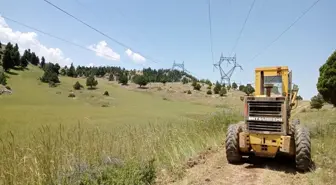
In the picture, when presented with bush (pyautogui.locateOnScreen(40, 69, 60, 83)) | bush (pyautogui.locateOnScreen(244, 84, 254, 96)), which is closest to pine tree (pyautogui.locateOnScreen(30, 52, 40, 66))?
bush (pyautogui.locateOnScreen(40, 69, 60, 83))

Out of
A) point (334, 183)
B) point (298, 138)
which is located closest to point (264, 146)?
point (298, 138)

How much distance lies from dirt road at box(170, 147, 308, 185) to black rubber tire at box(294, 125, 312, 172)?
27cm

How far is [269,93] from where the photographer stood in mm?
8883

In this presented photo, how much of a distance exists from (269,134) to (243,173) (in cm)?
129

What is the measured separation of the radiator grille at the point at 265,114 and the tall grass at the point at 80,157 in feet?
7.70

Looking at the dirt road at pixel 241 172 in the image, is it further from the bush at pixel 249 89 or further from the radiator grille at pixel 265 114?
the bush at pixel 249 89

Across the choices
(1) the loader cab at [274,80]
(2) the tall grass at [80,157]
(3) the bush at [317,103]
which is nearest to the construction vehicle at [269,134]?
(1) the loader cab at [274,80]

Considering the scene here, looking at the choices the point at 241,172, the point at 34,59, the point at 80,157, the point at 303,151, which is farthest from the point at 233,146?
the point at 34,59

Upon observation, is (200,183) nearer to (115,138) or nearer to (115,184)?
(115,184)

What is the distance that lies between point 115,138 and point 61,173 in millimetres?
2881

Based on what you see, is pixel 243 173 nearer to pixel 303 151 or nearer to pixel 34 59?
pixel 303 151

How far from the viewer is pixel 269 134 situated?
27.0ft

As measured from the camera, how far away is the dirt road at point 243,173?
23.3 ft

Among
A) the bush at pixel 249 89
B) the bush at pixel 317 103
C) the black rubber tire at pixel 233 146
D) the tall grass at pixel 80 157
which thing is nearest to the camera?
the tall grass at pixel 80 157
